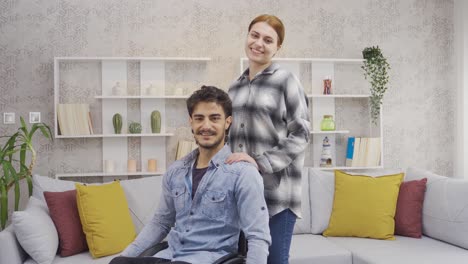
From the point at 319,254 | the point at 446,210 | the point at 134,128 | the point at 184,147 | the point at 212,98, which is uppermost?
the point at 212,98

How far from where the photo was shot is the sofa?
2906 mm

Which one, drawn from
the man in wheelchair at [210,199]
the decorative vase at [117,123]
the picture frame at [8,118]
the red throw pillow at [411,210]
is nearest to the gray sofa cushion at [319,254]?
the red throw pillow at [411,210]

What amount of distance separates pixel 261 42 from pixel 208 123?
15.2 inches

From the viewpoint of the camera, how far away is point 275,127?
6.44 ft

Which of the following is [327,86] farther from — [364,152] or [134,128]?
[134,128]

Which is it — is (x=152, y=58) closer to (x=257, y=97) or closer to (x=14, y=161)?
(x=14, y=161)

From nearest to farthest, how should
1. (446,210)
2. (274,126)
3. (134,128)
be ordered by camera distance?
1. (274,126)
2. (446,210)
3. (134,128)

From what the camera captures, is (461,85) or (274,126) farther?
(461,85)

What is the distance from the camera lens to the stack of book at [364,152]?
4.28 metres

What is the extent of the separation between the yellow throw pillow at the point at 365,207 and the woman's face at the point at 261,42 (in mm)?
1837

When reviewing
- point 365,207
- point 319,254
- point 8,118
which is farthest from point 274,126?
point 8,118

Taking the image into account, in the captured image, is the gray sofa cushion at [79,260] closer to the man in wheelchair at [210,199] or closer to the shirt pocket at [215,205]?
the man in wheelchair at [210,199]

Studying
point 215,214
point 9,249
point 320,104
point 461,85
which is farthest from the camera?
point 461,85

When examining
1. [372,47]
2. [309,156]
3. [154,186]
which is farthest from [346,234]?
[372,47]
